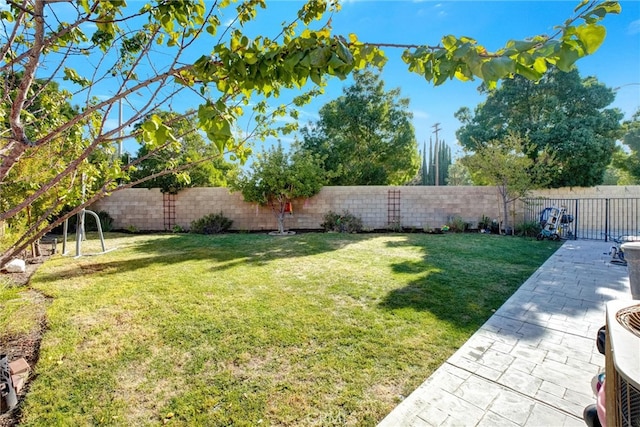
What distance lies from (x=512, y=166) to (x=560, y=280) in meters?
6.53

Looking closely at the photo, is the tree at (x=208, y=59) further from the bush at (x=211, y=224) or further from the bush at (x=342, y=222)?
the bush at (x=211, y=224)

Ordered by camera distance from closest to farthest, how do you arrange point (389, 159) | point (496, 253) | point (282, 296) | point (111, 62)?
point (111, 62) < point (282, 296) < point (496, 253) < point (389, 159)

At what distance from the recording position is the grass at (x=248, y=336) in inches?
83.5

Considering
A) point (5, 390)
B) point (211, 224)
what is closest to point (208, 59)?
point (5, 390)

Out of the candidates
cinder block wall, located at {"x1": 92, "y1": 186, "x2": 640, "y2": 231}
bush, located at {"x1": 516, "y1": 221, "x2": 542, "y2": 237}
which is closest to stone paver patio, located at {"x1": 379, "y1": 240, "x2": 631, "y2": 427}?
bush, located at {"x1": 516, "y1": 221, "x2": 542, "y2": 237}

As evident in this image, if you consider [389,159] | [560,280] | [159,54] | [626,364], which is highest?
[389,159]

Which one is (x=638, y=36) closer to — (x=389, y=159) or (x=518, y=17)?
(x=518, y=17)

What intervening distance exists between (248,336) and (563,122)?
1657 centimetres

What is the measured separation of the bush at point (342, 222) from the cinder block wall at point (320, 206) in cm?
34

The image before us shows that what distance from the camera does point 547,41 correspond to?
1033 millimetres

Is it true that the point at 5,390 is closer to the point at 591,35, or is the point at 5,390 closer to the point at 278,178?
the point at 591,35

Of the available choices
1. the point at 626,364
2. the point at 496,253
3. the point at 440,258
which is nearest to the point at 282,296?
the point at 626,364

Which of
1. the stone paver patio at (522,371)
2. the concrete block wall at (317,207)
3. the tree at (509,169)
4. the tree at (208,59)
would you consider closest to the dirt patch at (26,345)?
the tree at (208,59)

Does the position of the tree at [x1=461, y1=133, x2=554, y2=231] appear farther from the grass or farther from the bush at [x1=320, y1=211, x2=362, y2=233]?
the grass
